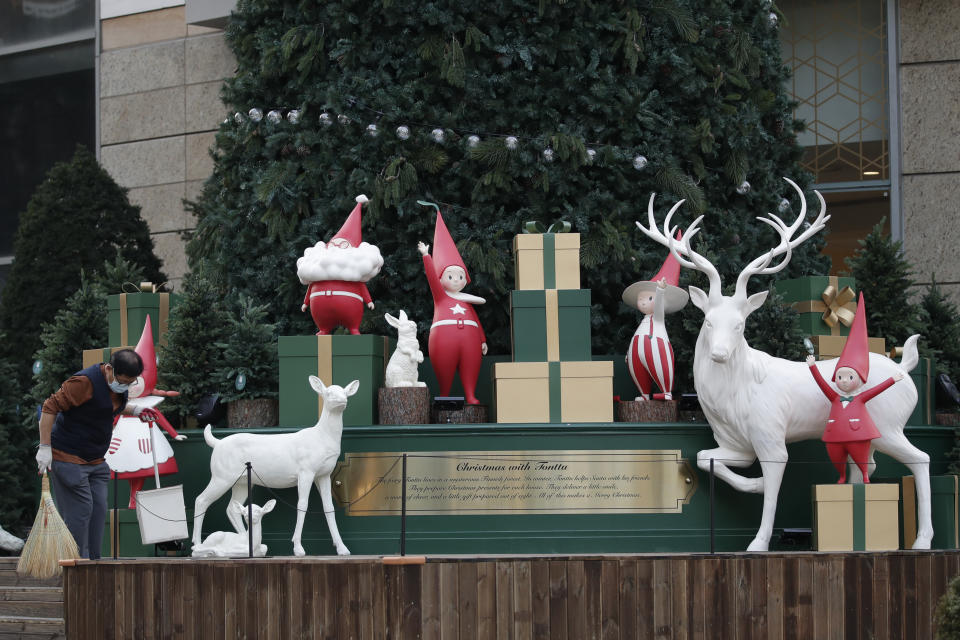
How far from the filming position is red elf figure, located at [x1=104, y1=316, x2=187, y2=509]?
9.82m

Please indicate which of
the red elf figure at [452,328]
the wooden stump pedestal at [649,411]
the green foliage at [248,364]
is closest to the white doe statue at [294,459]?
the green foliage at [248,364]

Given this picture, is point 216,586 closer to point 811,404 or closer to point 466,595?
point 466,595

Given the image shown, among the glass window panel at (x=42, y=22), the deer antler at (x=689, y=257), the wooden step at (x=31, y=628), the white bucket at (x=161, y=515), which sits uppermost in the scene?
the glass window panel at (x=42, y=22)

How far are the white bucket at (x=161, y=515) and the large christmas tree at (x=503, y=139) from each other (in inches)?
127

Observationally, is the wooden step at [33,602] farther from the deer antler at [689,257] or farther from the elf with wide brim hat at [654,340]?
the deer antler at [689,257]

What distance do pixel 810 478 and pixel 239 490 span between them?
14.8 ft

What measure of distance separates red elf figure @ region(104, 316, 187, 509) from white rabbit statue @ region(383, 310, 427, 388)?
68.8 inches

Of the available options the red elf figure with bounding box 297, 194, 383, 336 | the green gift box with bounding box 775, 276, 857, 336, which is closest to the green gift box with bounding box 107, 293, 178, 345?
the red elf figure with bounding box 297, 194, 383, 336

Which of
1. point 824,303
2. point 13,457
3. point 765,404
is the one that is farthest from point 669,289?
point 13,457

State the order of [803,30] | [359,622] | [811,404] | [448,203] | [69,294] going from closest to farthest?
[359,622], [811,404], [448,203], [69,294], [803,30]

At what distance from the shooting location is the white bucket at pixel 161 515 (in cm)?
Answer: 929

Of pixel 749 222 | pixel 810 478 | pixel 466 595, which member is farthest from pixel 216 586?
pixel 749 222

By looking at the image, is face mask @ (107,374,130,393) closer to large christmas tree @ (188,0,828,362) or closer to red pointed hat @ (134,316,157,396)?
red pointed hat @ (134,316,157,396)

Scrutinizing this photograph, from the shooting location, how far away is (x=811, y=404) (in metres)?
9.43
